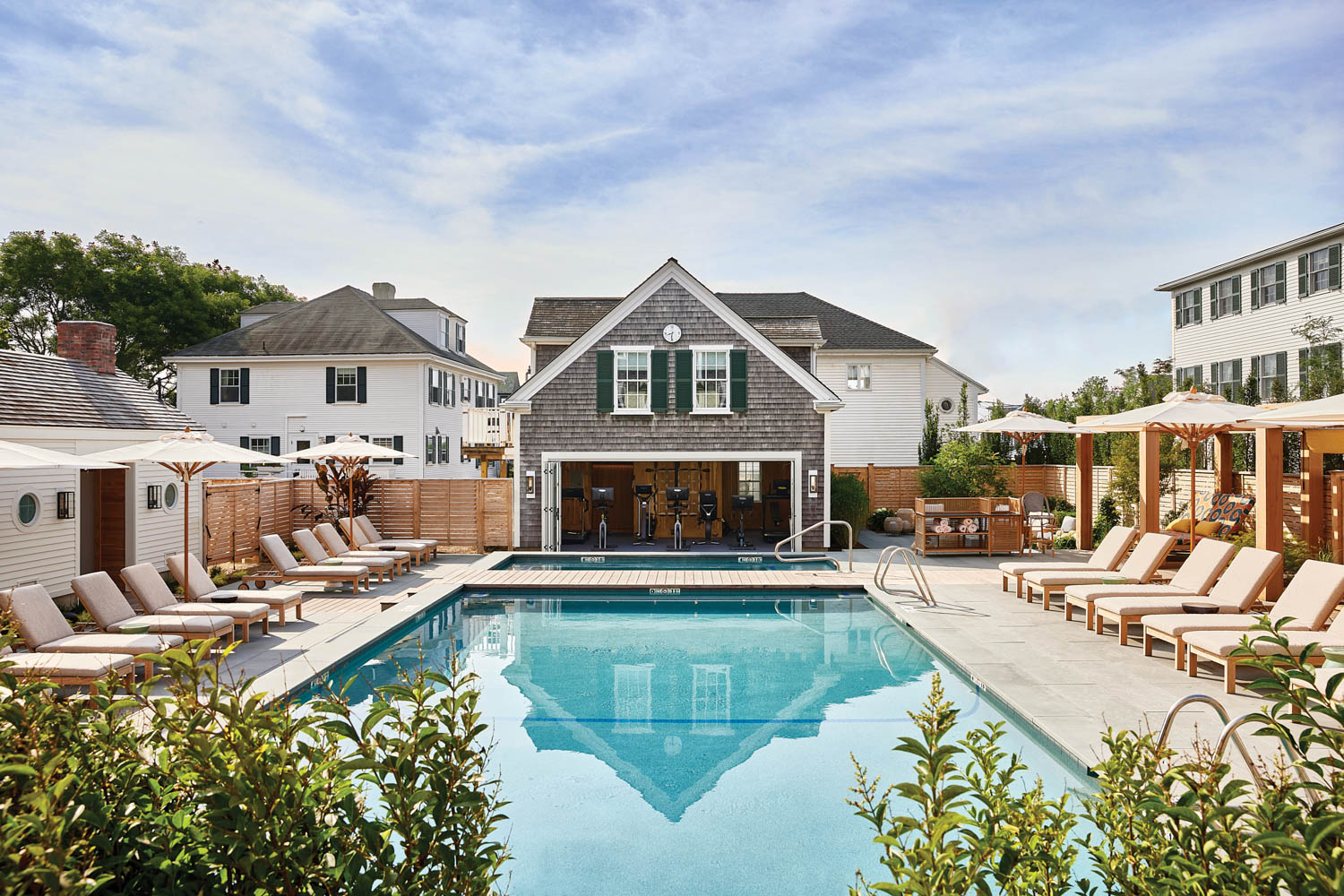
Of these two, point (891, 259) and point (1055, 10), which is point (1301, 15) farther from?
point (891, 259)

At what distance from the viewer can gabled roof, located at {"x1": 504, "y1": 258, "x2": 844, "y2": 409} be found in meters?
19.0

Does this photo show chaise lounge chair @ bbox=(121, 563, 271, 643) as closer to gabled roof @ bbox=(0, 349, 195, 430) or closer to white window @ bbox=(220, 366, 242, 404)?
gabled roof @ bbox=(0, 349, 195, 430)

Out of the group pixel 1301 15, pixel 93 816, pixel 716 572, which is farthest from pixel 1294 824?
pixel 1301 15

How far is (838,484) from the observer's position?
21.2 metres

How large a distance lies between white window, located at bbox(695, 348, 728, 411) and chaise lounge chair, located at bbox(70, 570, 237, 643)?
12053 mm

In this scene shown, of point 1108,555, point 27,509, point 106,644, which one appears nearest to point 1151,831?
point 106,644

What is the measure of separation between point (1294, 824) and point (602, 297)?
65.7 ft

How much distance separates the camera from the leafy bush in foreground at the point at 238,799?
86.4 inches

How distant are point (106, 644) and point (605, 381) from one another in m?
12.4

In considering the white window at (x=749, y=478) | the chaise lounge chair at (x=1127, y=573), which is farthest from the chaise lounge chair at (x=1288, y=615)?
the white window at (x=749, y=478)

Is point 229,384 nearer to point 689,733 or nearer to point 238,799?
point 689,733

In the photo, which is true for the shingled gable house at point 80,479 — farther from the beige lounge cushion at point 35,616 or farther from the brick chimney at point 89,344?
the beige lounge cushion at point 35,616

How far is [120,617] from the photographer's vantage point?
9031mm

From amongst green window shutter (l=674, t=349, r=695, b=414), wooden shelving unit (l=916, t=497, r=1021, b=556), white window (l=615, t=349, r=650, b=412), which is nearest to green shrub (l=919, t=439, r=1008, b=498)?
wooden shelving unit (l=916, t=497, r=1021, b=556)
